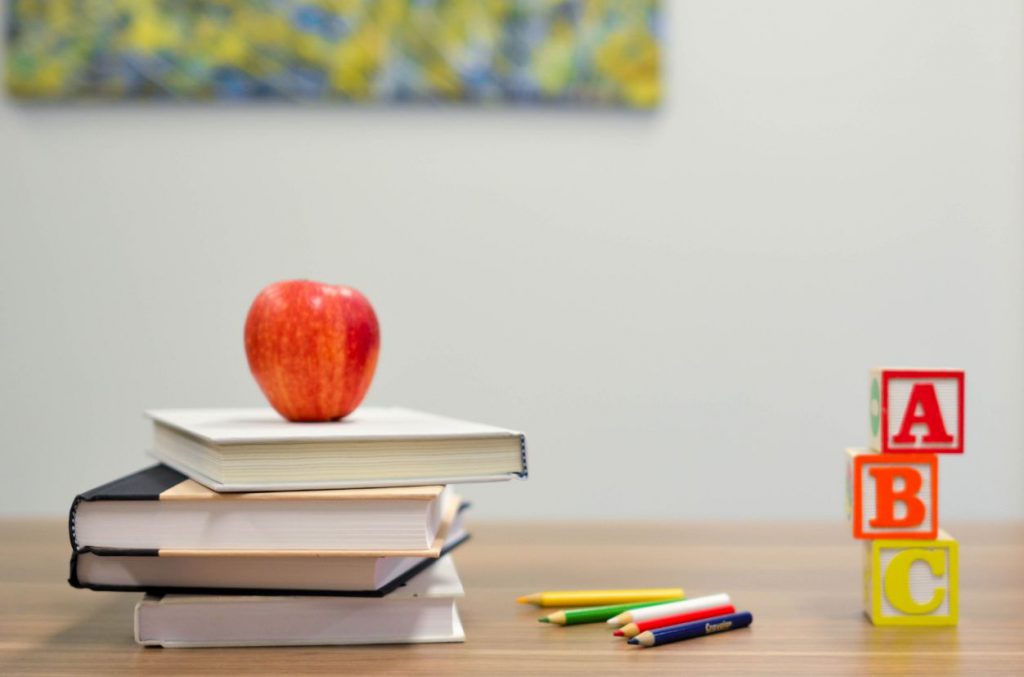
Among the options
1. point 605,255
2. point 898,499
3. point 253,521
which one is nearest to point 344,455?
point 253,521

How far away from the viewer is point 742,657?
57 centimetres

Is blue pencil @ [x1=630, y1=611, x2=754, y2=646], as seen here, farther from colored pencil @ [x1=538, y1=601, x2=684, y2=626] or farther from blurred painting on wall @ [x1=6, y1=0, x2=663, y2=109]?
blurred painting on wall @ [x1=6, y1=0, x2=663, y2=109]

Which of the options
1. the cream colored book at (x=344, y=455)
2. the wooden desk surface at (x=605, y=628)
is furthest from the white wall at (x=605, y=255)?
the cream colored book at (x=344, y=455)

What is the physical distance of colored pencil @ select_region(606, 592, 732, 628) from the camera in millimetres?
623

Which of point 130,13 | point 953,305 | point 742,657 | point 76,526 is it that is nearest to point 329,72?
point 130,13

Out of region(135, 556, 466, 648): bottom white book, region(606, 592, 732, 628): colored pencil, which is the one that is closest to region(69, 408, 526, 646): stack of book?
region(135, 556, 466, 648): bottom white book

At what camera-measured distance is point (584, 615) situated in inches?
25.4

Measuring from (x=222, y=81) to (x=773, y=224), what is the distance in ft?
3.49

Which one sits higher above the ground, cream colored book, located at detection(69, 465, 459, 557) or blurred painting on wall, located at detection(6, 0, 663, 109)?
blurred painting on wall, located at detection(6, 0, 663, 109)

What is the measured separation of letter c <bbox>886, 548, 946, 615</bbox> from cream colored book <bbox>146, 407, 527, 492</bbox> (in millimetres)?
251

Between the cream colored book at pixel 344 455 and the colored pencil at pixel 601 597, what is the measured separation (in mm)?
94

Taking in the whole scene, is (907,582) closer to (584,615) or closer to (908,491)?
(908,491)

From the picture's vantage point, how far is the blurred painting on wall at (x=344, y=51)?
1834mm

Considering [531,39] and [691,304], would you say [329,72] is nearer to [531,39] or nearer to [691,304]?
[531,39]
